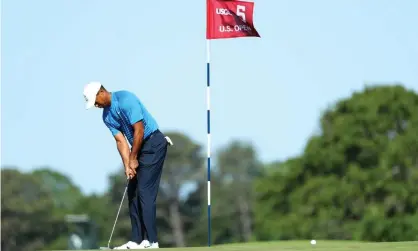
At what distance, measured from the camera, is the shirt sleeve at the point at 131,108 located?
1941cm

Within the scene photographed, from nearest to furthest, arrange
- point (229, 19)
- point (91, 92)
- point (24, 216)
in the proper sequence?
point (91, 92), point (229, 19), point (24, 216)

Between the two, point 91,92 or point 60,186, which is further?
point 60,186

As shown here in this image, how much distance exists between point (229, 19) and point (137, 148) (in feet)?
19.0

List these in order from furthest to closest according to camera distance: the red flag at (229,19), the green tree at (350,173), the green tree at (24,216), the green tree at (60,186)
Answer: the green tree at (60,186)
the green tree at (24,216)
the green tree at (350,173)
the red flag at (229,19)

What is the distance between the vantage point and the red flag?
80.5ft

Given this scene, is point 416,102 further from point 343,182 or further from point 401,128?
point 343,182

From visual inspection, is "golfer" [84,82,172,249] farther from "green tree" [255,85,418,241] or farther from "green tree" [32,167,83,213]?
"green tree" [32,167,83,213]

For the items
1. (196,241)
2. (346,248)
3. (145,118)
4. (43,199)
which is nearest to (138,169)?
(145,118)

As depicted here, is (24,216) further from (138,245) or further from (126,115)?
(126,115)

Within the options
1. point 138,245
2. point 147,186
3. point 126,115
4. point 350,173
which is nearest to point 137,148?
point 126,115

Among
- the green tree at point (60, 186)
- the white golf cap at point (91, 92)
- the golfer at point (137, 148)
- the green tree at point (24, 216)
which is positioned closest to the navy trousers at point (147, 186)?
the golfer at point (137, 148)

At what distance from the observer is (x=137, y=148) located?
19.5m

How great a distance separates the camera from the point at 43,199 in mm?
139750

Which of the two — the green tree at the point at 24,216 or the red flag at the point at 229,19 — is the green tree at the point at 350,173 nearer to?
the green tree at the point at 24,216
